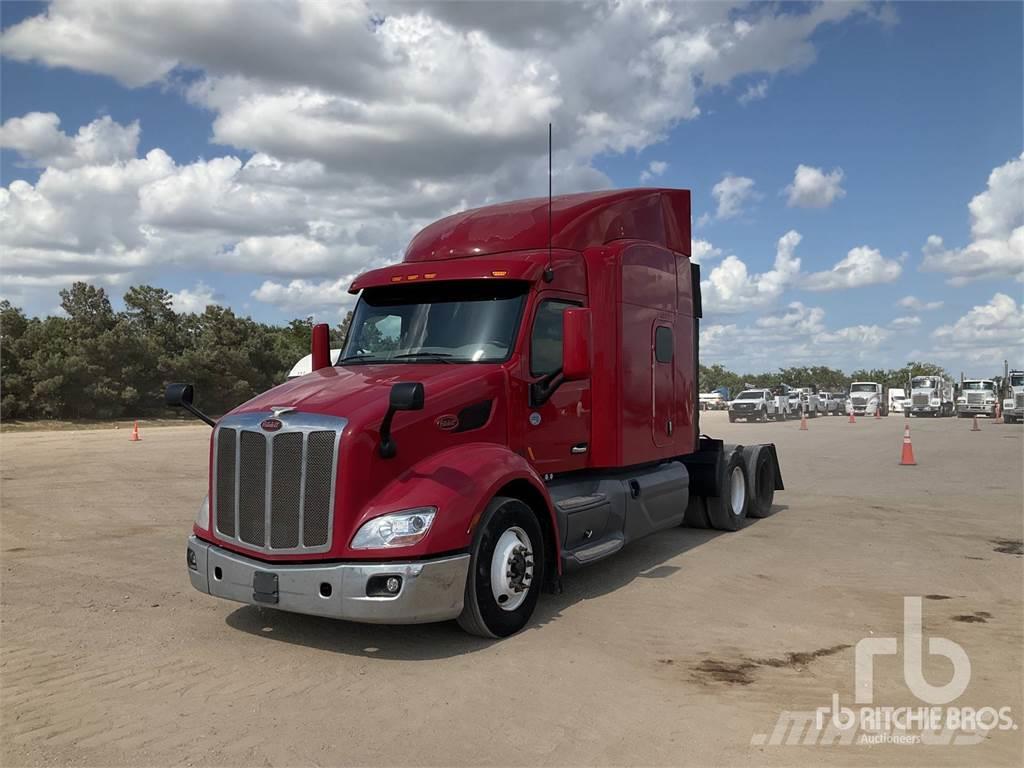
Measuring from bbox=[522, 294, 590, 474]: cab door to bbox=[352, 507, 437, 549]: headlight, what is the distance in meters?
1.47

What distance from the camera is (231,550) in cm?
579

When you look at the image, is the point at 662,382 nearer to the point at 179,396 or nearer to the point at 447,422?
the point at 447,422

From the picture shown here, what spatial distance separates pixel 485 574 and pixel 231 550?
1.77 m

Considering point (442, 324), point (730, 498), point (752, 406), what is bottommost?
point (730, 498)

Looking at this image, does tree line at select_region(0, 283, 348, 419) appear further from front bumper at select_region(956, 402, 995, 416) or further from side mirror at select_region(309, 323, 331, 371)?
front bumper at select_region(956, 402, 995, 416)

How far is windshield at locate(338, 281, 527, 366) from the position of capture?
6531 millimetres

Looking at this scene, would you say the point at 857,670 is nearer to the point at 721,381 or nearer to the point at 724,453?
the point at 724,453

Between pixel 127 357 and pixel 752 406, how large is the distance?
34.4 meters

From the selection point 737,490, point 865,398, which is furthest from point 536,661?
point 865,398

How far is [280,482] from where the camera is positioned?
18.0ft

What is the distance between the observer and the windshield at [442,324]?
6531mm

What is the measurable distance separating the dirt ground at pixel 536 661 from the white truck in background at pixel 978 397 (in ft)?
155

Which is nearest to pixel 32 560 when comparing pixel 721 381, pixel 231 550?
pixel 231 550

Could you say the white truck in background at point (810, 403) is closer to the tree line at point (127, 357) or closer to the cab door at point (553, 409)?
the tree line at point (127, 357)
